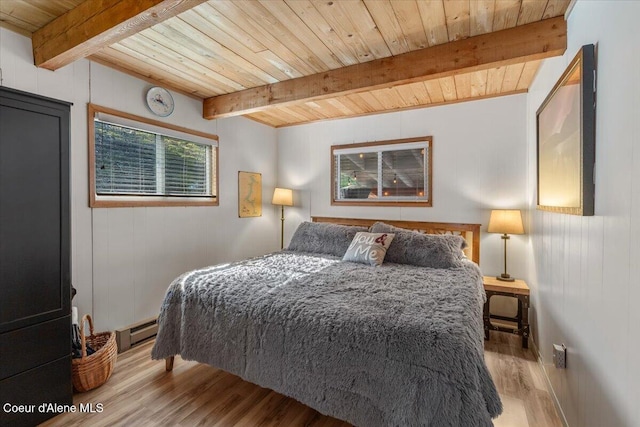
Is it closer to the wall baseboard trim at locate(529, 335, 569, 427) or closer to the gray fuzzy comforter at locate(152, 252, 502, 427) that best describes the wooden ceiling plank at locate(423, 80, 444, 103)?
the gray fuzzy comforter at locate(152, 252, 502, 427)

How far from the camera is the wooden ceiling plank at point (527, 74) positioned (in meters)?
2.41

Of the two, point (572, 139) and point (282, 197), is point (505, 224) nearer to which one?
point (572, 139)

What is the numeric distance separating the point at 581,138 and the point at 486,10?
3.26ft

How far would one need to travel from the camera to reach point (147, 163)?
2.80 metres

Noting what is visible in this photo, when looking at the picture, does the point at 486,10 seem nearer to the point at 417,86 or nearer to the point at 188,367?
the point at 417,86

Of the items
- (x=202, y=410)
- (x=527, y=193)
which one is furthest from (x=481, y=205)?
(x=202, y=410)

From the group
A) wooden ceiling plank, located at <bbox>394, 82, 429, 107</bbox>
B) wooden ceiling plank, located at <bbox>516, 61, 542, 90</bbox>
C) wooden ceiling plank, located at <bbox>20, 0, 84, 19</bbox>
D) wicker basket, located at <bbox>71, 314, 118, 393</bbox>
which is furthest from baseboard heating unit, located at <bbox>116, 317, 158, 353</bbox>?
wooden ceiling plank, located at <bbox>516, 61, 542, 90</bbox>

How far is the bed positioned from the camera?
1.26 meters

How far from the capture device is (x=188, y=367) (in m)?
2.29

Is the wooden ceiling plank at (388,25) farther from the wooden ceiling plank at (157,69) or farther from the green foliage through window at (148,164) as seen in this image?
the green foliage through window at (148,164)

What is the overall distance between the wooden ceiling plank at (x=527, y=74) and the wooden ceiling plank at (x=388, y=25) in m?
1.07

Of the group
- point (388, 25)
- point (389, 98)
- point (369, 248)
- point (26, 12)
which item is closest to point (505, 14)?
point (388, 25)

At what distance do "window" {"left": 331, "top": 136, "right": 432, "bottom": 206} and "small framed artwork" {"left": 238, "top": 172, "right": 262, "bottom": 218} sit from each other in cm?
102

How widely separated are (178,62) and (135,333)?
2349mm
